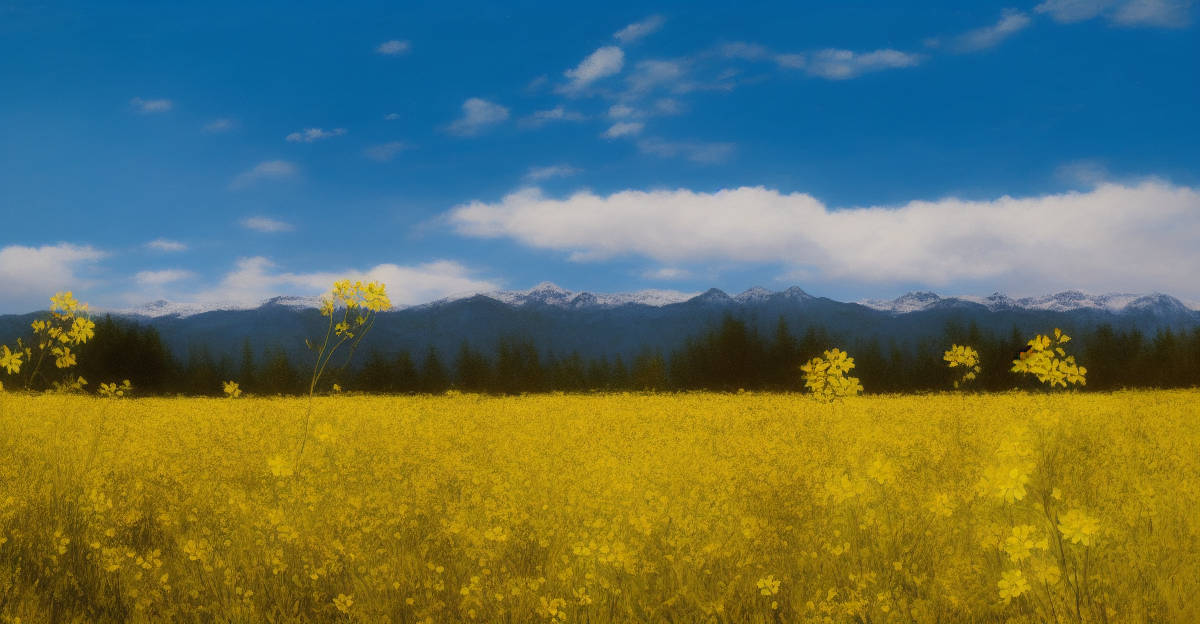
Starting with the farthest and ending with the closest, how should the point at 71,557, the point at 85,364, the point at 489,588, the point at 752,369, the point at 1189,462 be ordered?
the point at 752,369
the point at 85,364
the point at 1189,462
the point at 71,557
the point at 489,588

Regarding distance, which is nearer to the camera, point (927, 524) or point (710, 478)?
point (927, 524)

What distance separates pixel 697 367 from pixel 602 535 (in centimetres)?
4865

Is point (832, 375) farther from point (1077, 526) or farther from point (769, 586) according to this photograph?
point (1077, 526)

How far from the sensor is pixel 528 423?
1443 cm

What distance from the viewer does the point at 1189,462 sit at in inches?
329

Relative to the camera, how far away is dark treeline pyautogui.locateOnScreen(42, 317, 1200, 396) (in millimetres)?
47469

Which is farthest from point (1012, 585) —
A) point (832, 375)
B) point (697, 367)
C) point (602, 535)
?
point (697, 367)

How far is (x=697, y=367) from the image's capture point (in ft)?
174

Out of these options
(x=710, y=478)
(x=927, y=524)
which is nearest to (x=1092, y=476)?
(x=927, y=524)

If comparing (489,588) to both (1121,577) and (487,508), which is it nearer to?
(487,508)

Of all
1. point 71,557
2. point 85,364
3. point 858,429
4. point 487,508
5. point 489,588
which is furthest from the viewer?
point 85,364

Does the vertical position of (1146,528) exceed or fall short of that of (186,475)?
it falls short

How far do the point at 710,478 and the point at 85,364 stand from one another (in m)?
53.3

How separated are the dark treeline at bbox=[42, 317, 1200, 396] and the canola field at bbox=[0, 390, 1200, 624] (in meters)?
38.0
